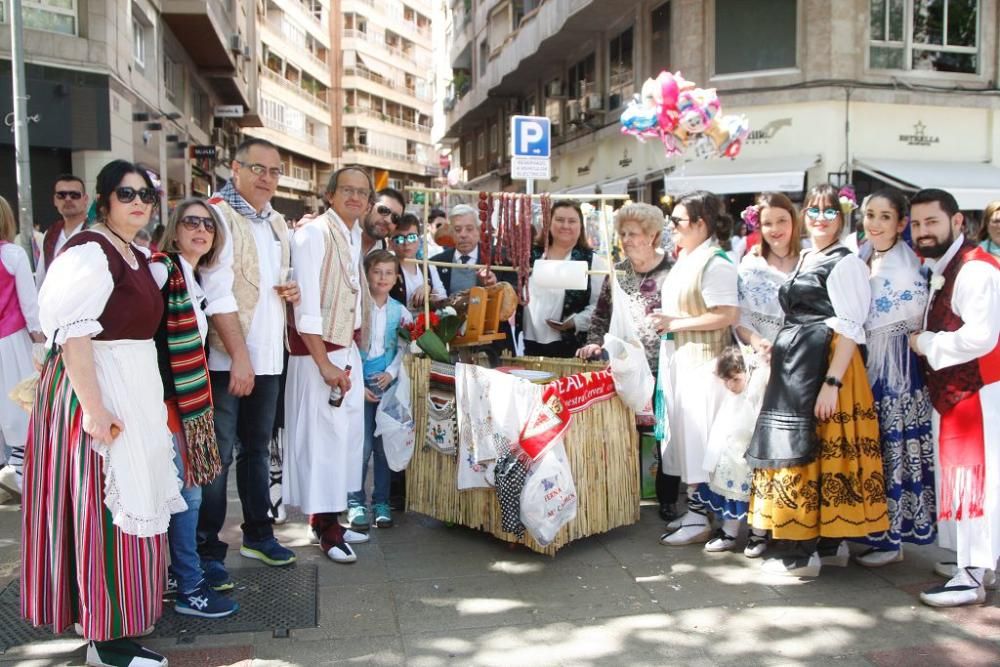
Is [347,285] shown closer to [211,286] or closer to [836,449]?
[211,286]

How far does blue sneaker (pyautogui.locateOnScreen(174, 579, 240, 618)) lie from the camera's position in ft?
11.7

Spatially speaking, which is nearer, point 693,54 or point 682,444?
point 682,444

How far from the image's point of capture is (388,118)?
5941 cm

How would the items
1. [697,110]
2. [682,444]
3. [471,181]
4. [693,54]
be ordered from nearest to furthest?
[682,444] < [697,110] < [693,54] < [471,181]

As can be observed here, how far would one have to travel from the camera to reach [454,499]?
185 inches

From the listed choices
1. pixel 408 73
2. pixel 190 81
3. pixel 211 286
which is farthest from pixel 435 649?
pixel 408 73

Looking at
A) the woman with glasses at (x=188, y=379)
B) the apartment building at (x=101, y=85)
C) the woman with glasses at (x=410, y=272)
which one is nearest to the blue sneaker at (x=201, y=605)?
the woman with glasses at (x=188, y=379)

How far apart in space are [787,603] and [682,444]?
42.9 inches

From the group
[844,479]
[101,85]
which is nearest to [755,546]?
[844,479]

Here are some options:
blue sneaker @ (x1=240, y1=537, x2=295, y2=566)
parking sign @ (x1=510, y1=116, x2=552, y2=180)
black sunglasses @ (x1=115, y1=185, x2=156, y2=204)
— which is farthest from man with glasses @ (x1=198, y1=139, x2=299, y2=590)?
parking sign @ (x1=510, y1=116, x2=552, y2=180)

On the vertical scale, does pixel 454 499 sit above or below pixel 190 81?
below

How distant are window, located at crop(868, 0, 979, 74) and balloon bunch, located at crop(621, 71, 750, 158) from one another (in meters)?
9.31

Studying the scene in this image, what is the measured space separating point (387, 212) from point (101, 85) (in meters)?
10.6

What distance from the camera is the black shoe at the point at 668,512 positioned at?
5.03 metres
